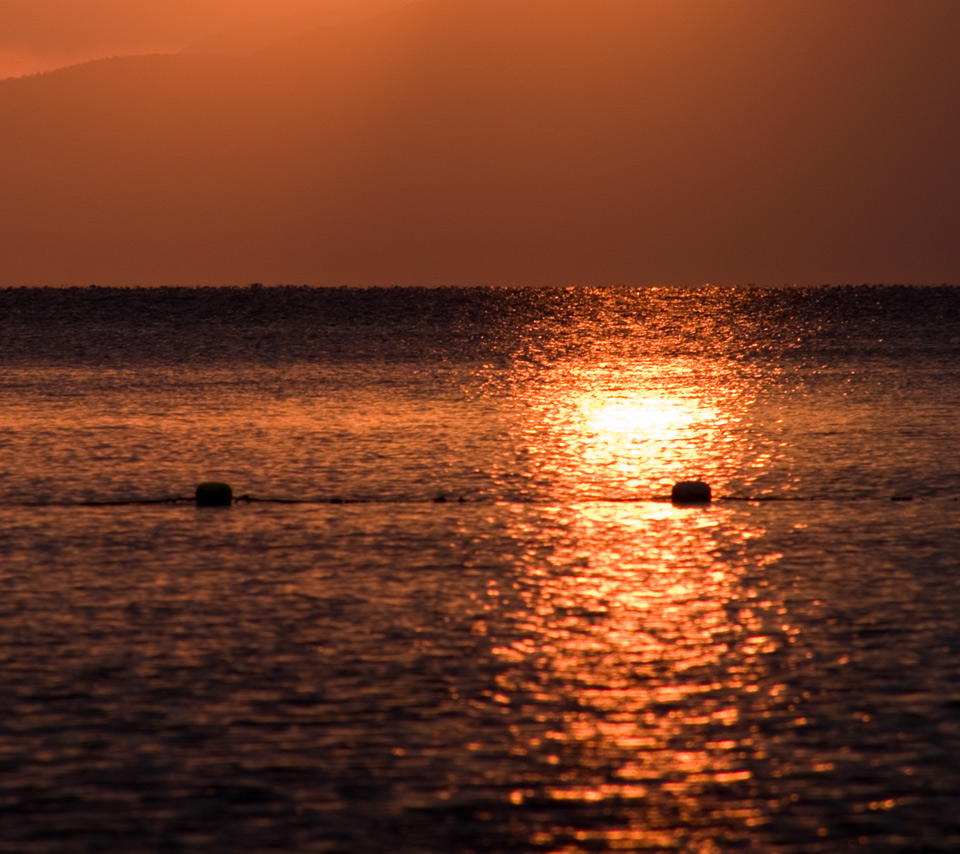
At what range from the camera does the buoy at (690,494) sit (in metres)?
34.3

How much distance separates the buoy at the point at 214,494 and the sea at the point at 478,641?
621mm

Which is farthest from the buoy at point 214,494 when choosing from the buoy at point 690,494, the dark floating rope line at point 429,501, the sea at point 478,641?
the buoy at point 690,494

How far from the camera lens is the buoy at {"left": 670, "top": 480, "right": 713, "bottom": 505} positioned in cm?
3428

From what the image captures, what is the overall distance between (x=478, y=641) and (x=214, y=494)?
542 inches

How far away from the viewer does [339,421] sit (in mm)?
55219

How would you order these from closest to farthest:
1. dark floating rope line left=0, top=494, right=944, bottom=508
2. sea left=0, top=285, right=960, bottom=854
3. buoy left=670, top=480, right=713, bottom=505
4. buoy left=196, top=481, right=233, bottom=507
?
1. sea left=0, top=285, right=960, bottom=854
2. buoy left=196, top=481, right=233, bottom=507
3. dark floating rope line left=0, top=494, right=944, bottom=508
4. buoy left=670, top=480, right=713, bottom=505

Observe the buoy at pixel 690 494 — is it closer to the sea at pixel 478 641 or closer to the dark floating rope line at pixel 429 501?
the dark floating rope line at pixel 429 501

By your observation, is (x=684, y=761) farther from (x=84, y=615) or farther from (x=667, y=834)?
(x=84, y=615)

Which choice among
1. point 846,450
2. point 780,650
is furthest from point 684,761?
point 846,450

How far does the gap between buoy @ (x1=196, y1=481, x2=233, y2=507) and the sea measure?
24.4 inches

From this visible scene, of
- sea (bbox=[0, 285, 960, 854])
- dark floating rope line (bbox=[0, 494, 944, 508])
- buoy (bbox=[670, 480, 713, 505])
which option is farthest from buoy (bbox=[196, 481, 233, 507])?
buoy (bbox=[670, 480, 713, 505])

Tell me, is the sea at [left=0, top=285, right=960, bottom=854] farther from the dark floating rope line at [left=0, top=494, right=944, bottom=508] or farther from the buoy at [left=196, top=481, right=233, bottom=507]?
the buoy at [left=196, top=481, right=233, bottom=507]

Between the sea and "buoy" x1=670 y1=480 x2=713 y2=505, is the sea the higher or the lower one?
the lower one

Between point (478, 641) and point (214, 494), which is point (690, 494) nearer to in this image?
point (214, 494)
